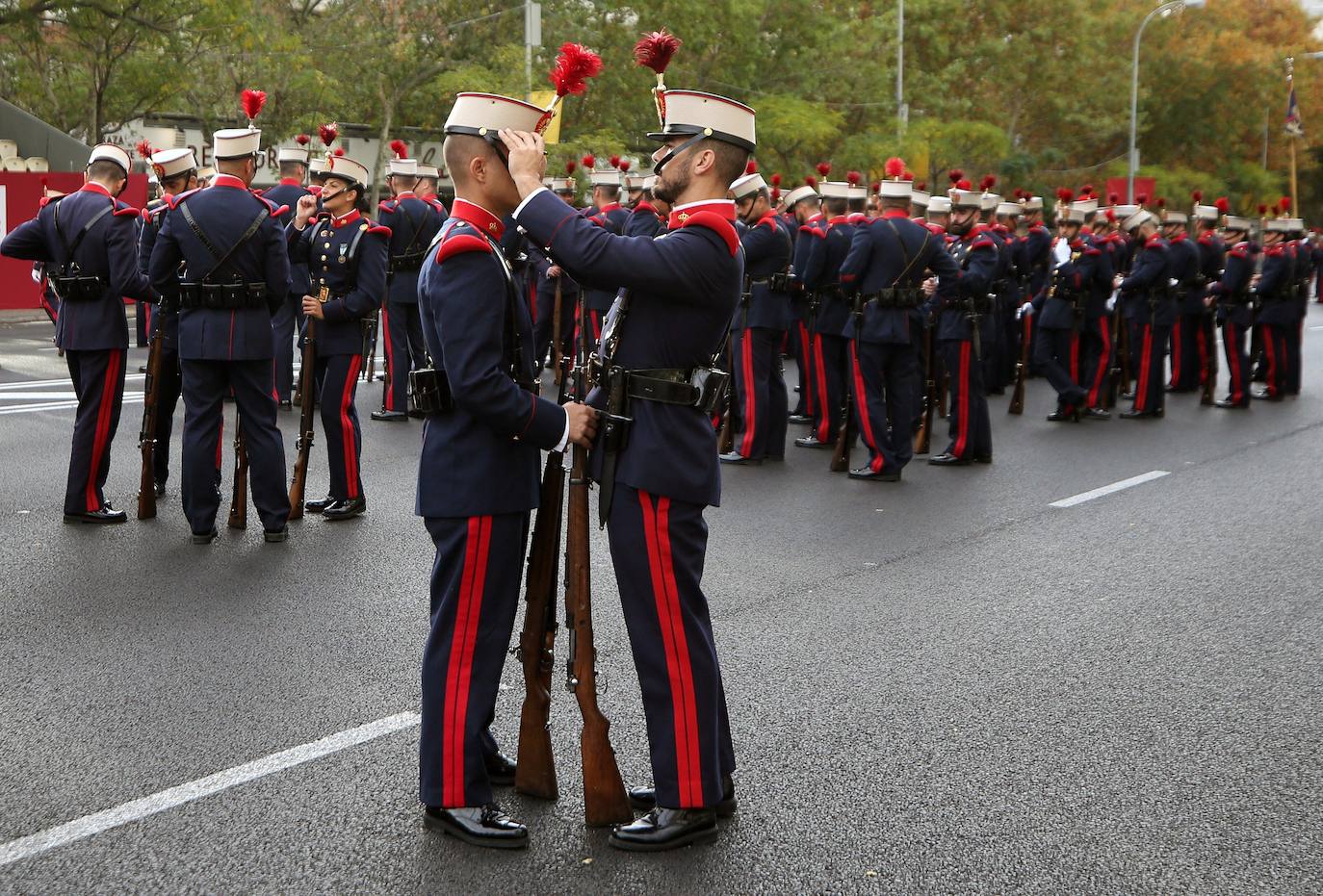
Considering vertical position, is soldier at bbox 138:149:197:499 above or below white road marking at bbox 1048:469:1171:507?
above

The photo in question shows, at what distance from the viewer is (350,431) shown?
8188 mm

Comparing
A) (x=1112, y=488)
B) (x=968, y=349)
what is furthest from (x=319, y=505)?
(x=1112, y=488)

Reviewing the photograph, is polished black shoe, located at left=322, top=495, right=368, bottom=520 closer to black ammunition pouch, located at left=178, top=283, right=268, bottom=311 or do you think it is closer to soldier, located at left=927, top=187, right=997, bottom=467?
black ammunition pouch, located at left=178, top=283, right=268, bottom=311

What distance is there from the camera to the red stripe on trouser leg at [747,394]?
406 inches

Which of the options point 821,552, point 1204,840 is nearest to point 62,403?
point 821,552

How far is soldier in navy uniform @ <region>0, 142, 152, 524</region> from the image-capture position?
7816mm

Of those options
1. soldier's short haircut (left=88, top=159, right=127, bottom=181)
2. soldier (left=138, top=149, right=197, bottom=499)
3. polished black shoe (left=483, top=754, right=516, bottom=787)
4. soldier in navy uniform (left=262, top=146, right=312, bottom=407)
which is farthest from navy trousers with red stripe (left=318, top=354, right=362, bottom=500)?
polished black shoe (left=483, top=754, right=516, bottom=787)

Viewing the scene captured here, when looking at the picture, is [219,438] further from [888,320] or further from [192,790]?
[888,320]

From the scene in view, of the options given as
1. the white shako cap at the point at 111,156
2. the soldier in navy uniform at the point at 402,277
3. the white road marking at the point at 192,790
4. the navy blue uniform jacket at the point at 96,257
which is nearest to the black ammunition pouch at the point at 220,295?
the navy blue uniform jacket at the point at 96,257

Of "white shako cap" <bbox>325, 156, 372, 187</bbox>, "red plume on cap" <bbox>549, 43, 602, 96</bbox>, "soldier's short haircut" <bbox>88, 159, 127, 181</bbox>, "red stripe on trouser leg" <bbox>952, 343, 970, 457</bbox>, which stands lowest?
"red stripe on trouser leg" <bbox>952, 343, 970, 457</bbox>

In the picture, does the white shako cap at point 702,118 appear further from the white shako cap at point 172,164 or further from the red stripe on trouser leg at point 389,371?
the red stripe on trouser leg at point 389,371

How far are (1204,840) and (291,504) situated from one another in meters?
5.46

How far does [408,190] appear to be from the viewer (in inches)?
471

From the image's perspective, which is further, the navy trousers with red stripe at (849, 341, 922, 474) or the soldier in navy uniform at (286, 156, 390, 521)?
the navy trousers with red stripe at (849, 341, 922, 474)
